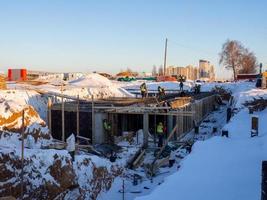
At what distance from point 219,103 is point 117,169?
33.6 m

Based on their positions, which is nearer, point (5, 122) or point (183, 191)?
point (183, 191)

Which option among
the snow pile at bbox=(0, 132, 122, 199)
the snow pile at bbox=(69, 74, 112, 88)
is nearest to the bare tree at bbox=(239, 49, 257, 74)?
the snow pile at bbox=(69, 74, 112, 88)

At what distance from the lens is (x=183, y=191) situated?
24.5 feet

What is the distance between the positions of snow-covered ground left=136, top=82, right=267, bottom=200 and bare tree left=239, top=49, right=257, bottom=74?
2955 inches

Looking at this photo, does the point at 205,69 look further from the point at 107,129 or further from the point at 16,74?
the point at 107,129

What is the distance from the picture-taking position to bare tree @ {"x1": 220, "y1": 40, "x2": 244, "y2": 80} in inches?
3253

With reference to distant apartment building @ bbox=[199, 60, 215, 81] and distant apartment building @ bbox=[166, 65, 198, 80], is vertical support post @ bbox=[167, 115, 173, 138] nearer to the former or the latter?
distant apartment building @ bbox=[199, 60, 215, 81]

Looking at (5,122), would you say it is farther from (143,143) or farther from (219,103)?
(219,103)

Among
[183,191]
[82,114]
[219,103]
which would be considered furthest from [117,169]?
[219,103]

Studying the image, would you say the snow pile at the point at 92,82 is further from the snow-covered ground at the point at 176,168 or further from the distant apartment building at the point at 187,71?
the distant apartment building at the point at 187,71

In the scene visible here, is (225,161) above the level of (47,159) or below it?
above

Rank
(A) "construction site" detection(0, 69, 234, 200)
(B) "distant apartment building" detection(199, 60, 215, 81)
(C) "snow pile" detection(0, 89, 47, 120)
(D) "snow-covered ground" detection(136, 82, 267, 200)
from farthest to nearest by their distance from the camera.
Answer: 1. (B) "distant apartment building" detection(199, 60, 215, 81)
2. (C) "snow pile" detection(0, 89, 47, 120)
3. (A) "construction site" detection(0, 69, 234, 200)
4. (D) "snow-covered ground" detection(136, 82, 267, 200)

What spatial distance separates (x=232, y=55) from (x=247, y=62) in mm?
4655

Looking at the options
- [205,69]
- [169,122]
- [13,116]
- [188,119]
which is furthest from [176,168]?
[205,69]
